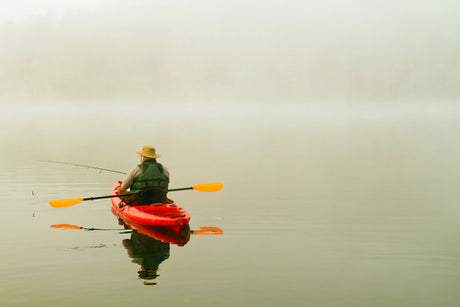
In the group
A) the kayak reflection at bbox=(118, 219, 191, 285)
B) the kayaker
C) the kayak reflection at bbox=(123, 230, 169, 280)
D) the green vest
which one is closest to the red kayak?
the kayak reflection at bbox=(118, 219, 191, 285)

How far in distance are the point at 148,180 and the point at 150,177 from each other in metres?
0.10

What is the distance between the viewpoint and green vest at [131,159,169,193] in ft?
50.8

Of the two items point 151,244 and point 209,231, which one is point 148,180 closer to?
point 151,244

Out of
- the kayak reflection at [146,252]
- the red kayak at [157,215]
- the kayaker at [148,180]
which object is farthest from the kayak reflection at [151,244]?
the kayaker at [148,180]

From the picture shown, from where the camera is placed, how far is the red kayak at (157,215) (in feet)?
48.4

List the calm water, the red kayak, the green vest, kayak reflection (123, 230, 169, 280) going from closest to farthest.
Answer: the calm water, kayak reflection (123, 230, 169, 280), the red kayak, the green vest

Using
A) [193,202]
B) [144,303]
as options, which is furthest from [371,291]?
[193,202]

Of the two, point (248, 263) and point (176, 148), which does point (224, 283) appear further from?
point (176, 148)

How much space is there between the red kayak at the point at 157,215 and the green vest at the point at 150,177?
21.3 inches

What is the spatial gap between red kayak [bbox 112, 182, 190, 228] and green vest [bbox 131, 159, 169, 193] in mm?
542

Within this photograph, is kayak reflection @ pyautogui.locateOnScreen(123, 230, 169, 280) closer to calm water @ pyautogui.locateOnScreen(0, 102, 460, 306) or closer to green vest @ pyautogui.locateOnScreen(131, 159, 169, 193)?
calm water @ pyautogui.locateOnScreen(0, 102, 460, 306)

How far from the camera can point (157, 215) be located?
49.7 feet

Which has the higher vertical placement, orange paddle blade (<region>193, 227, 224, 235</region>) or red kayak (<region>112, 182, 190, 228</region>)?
red kayak (<region>112, 182, 190, 228</region>)

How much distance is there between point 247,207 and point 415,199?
22.1ft
